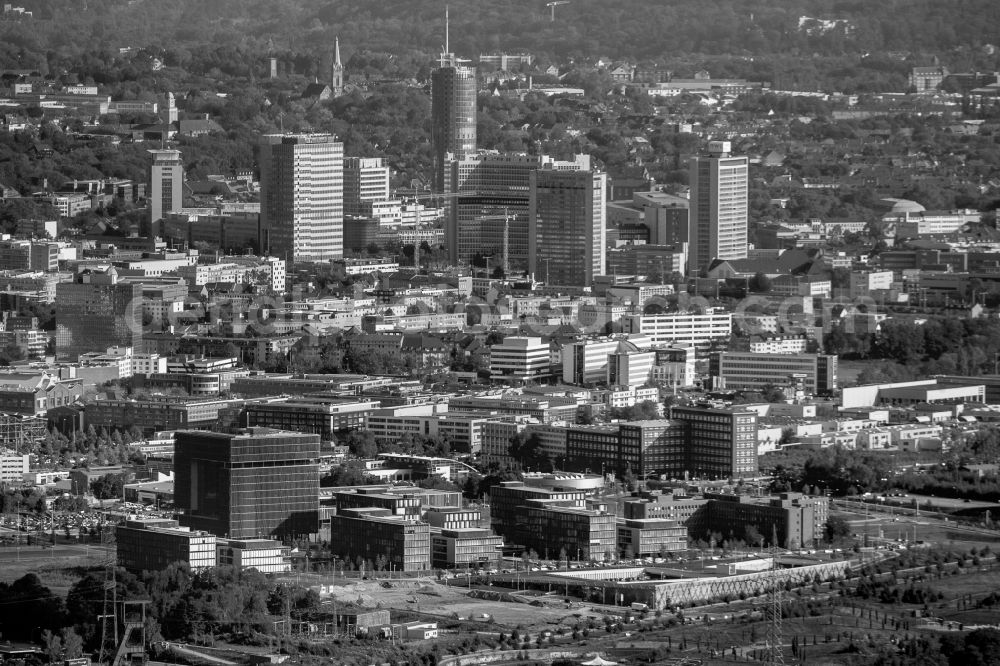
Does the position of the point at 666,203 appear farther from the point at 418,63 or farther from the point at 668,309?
the point at 418,63

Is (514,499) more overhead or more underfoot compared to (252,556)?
more overhead

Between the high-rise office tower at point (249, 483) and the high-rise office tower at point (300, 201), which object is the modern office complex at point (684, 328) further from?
the high-rise office tower at point (249, 483)

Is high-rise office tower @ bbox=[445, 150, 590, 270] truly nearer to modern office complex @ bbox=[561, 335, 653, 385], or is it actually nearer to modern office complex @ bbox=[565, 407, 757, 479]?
modern office complex @ bbox=[561, 335, 653, 385]

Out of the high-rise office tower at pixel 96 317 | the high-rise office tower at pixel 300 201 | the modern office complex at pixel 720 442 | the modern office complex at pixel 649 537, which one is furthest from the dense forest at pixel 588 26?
the modern office complex at pixel 649 537

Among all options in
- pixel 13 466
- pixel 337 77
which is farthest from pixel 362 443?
pixel 337 77

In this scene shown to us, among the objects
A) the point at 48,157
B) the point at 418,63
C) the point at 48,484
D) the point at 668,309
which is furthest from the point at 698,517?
the point at 418,63

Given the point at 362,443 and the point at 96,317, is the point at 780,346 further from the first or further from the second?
the point at 362,443
